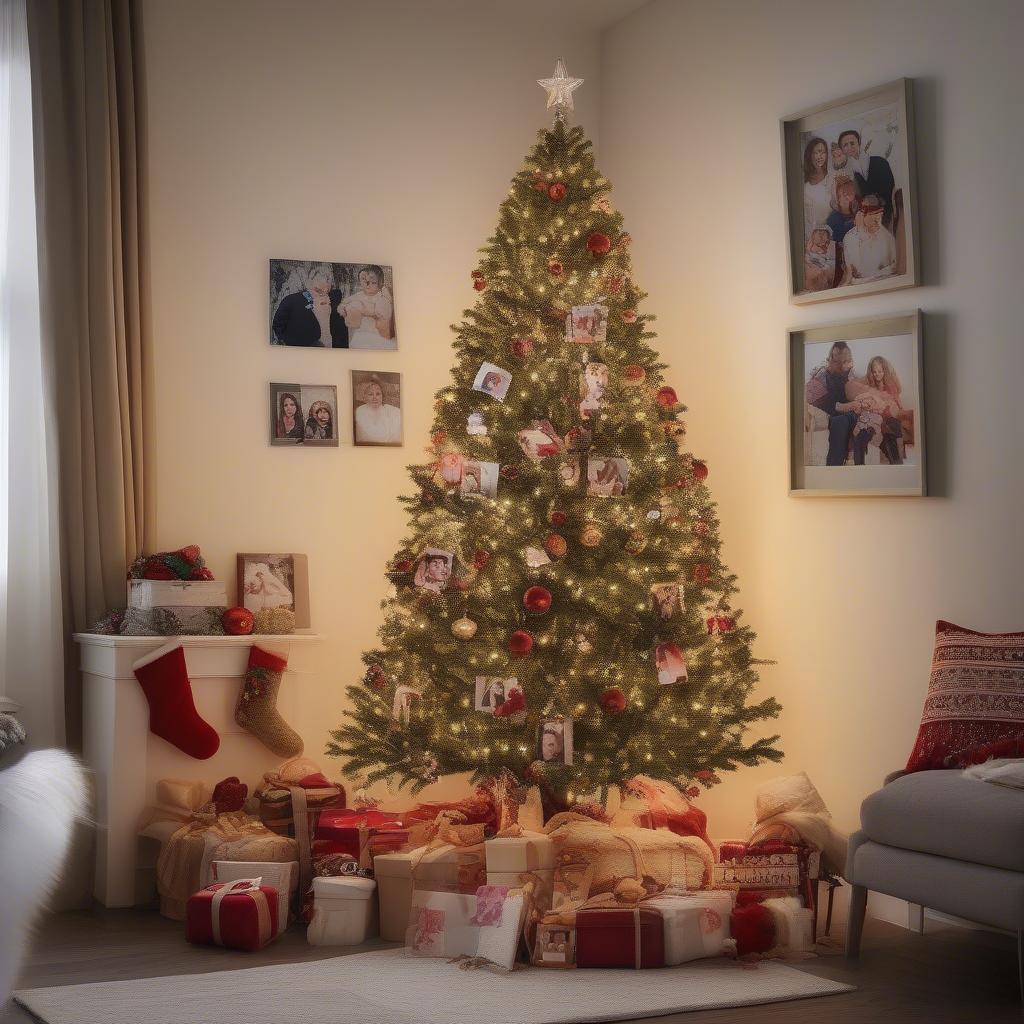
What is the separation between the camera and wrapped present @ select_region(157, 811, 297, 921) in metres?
4.03

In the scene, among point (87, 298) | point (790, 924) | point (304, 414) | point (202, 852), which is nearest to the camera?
point (790, 924)

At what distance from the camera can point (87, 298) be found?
15.0 ft

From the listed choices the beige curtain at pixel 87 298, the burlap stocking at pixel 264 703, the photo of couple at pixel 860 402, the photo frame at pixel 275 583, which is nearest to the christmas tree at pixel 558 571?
the burlap stocking at pixel 264 703

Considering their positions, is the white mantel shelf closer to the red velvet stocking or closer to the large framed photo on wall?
the red velvet stocking

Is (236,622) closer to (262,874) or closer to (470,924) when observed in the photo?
(262,874)

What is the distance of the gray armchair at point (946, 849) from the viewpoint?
3111mm

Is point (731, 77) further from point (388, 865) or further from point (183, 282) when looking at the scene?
point (388, 865)

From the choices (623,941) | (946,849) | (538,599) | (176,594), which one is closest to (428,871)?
(623,941)

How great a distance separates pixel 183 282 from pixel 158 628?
133 centimetres

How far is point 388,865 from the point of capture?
3930mm

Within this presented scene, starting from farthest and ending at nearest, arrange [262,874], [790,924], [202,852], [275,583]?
[275,583]
[202,852]
[262,874]
[790,924]

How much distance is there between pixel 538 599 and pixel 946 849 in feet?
4.56

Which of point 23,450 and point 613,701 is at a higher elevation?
point 23,450

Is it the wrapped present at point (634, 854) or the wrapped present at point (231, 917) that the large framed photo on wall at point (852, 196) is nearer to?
the wrapped present at point (634, 854)
